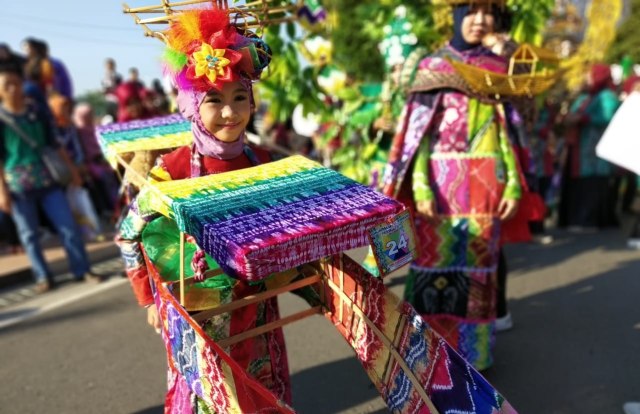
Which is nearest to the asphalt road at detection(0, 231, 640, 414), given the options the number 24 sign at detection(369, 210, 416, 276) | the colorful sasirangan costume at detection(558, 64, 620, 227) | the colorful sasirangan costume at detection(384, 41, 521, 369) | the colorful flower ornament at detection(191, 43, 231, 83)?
the colorful sasirangan costume at detection(384, 41, 521, 369)

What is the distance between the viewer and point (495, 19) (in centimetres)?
313

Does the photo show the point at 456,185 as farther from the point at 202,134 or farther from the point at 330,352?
the point at 202,134

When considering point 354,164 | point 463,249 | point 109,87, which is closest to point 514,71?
point 463,249

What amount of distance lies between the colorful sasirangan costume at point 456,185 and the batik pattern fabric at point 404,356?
49.1 inches

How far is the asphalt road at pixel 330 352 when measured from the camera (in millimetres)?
3176

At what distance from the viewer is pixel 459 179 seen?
10.1ft

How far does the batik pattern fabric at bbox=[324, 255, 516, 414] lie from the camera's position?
5.78ft

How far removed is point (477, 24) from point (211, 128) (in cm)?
167

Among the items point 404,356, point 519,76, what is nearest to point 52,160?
point 519,76

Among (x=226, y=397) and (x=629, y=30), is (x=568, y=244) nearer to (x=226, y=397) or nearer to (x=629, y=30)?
(x=226, y=397)

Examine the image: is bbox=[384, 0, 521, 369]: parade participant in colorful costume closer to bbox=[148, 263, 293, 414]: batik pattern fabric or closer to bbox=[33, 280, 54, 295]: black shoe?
bbox=[148, 263, 293, 414]: batik pattern fabric

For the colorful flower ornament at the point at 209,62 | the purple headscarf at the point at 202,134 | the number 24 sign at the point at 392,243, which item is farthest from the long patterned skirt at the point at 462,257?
the colorful flower ornament at the point at 209,62

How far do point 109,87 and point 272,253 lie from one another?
10.5 m

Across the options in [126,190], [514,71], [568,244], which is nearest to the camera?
[126,190]
